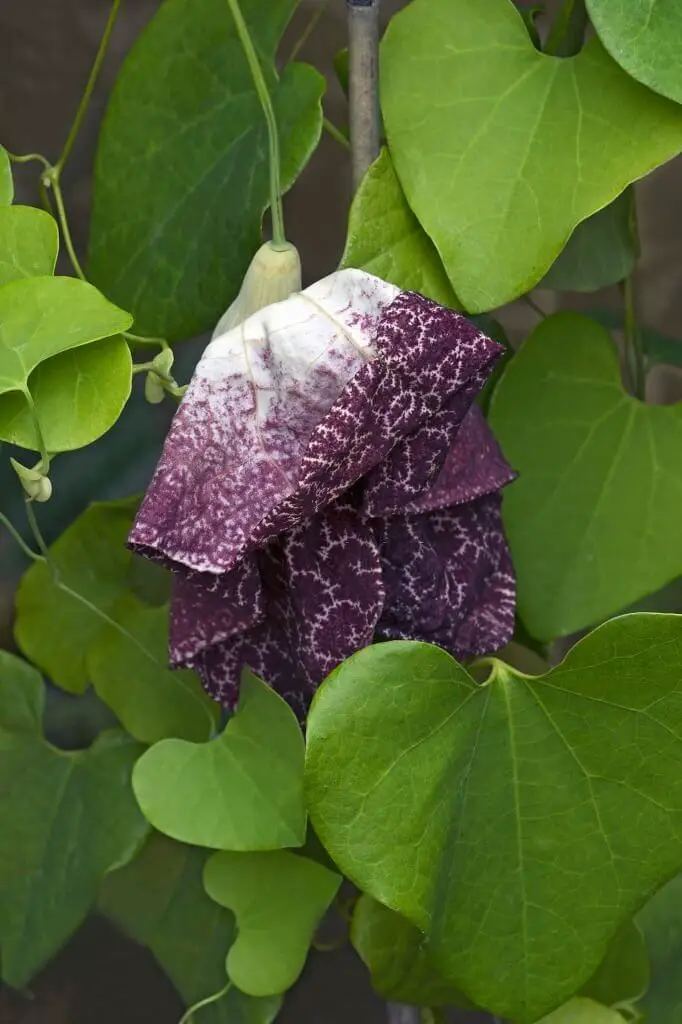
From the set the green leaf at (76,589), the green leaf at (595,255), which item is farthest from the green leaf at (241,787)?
the green leaf at (595,255)

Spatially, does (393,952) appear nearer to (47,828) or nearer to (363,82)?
(47,828)

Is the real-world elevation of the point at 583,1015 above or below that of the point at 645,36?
below

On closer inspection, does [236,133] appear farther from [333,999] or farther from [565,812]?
[333,999]

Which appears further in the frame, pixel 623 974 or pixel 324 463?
pixel 623 974

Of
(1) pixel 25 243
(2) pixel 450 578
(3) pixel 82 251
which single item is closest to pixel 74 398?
(1) pixel 25 243

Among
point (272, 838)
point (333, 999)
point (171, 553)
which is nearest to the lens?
point (171, 553)

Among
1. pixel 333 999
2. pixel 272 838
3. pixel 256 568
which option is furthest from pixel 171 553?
pixel 333 999
